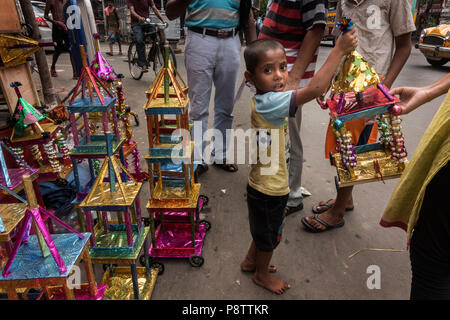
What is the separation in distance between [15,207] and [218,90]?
6.62 feet

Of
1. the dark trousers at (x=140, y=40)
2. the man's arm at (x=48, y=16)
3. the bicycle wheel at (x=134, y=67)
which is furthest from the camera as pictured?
the bicycle wheel at (x=134, y=67)

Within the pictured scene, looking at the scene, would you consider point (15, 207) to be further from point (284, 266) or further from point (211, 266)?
point (284, 266)

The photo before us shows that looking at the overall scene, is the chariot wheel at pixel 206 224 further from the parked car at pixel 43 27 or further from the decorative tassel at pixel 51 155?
the parked car at pixel 43 27

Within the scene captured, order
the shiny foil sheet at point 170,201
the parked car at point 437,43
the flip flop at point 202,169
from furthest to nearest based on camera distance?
the parked car at point 437,43, the flip flop at point 202,169, the shiny foil sheet at point 170,201

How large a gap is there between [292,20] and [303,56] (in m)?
0.25

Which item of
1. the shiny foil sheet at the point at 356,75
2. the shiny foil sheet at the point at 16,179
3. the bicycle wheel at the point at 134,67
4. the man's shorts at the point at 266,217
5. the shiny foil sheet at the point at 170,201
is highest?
the shiny foil sheet at the point at 356,75

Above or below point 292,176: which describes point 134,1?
above

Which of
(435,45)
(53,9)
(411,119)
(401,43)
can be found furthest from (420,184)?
(435,45)

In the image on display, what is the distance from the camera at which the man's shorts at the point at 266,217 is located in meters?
1.70

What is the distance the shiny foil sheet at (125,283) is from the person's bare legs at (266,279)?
636 millimetres

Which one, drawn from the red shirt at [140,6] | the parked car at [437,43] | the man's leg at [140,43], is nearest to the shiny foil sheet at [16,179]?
the man's leg at [140,43]

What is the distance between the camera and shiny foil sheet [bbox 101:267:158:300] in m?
1.78

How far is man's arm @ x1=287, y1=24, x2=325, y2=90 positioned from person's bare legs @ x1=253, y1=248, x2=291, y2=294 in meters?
1.04

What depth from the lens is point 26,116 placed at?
1984 mm
